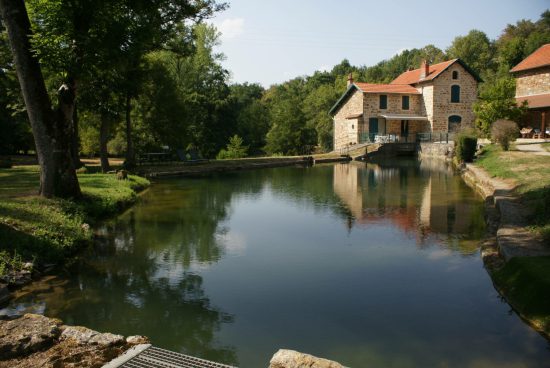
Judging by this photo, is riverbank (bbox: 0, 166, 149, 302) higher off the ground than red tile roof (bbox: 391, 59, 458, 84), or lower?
lower

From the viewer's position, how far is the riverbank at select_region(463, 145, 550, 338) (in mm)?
6312

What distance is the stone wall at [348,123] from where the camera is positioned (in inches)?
1577

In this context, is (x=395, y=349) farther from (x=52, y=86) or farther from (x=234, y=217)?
(x=52, y=86)

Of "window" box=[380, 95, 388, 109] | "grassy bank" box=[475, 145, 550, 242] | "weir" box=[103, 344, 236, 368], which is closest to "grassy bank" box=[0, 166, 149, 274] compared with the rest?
"weir" box=[103, 344, 236, 368]

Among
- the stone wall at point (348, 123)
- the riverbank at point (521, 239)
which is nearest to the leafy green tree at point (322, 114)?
the stone wall at point (348, 123)

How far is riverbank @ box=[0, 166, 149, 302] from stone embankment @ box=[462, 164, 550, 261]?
27.5ft

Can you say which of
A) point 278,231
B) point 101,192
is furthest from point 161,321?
point 101,192

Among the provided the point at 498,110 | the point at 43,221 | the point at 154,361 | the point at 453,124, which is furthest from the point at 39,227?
the point at 453,124

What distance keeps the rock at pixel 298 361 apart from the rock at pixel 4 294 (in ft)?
16.1

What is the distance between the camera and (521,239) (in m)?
8.69

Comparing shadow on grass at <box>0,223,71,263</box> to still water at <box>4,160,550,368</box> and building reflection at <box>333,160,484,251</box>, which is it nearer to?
still water at <box>4,160,550,368</box>

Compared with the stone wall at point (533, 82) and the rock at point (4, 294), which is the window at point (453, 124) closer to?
the stone wall at point (533, 82)

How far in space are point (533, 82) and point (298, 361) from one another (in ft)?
115

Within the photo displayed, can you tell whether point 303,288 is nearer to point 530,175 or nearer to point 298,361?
point 298,361
